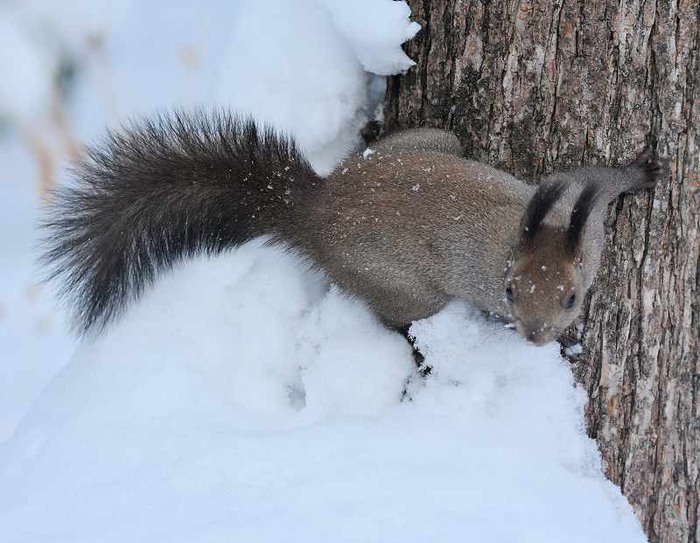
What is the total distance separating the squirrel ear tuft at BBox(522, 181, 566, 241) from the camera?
6.79ft

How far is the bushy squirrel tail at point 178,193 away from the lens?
7.77ft

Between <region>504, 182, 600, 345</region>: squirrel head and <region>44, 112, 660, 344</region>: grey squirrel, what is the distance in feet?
0.04

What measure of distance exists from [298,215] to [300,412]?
590 mm

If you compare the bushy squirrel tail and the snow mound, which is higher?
the bushy squirrel tail

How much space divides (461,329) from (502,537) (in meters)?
0.73

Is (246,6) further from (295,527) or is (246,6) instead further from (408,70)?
(295,527)

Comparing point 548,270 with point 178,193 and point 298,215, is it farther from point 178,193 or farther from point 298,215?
point 178,193

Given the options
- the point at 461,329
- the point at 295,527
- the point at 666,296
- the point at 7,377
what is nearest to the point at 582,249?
the point at 666,296

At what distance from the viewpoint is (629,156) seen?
218cm

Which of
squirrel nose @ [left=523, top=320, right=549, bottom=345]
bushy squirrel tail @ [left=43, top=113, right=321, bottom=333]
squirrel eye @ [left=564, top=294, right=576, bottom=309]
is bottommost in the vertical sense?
squirrel nose @ [left=523, top=320, right=549, bottom=345]

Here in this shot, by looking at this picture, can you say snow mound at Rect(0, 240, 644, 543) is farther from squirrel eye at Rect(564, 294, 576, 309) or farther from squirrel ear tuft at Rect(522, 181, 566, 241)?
squirrel ear tuft at Rect(522, 181, 566, 241)

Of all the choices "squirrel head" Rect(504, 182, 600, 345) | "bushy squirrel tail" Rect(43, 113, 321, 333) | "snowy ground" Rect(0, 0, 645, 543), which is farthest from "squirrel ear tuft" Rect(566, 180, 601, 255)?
"bushy squirrel tail" Rect(43, 113, 321, 333)

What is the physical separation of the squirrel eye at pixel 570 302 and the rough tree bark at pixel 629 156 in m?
0.12

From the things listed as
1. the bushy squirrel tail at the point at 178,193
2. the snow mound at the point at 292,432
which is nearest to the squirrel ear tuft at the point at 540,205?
the snow mound at the point at 292,432
